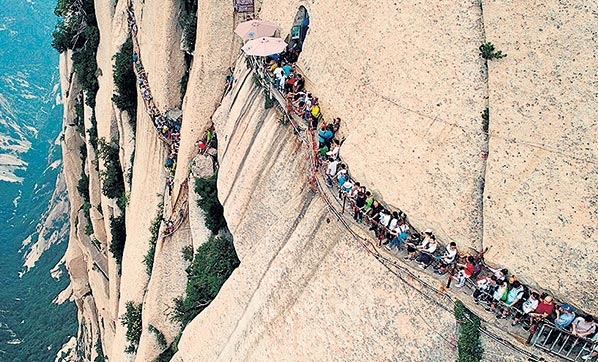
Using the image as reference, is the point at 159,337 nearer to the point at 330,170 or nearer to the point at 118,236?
the point at 118,236

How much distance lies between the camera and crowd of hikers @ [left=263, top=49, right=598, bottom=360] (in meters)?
12.4

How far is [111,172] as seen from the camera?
36844mm

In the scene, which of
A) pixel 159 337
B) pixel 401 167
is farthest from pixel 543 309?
pixel 159 337

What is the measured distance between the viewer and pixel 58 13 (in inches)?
1695

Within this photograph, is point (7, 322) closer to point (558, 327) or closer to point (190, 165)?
point (190, 165)

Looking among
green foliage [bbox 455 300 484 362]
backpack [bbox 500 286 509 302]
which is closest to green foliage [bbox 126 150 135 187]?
green foliage [bbox 455 300 484 362]

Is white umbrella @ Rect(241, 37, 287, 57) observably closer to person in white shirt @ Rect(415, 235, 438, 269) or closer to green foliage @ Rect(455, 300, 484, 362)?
person in white shirt @ Rect(415, 235, 438, 269)

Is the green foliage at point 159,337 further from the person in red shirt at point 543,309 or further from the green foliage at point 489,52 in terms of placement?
the green foliage at point 489,52

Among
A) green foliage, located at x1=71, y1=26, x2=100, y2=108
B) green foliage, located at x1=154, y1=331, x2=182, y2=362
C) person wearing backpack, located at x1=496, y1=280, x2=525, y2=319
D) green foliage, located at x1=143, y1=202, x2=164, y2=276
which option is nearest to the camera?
person wearing backpack, located at x1=496, y1=280, x2=525, y2=319

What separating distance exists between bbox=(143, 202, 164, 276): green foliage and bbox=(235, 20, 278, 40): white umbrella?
35.4 feet

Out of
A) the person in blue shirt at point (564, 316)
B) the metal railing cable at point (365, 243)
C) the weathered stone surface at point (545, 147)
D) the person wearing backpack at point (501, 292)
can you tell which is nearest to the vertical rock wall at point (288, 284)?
the metal railing cable at point (365, 243)

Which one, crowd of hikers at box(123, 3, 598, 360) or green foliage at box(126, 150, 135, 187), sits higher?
crowd of hikers at box(123, 3, 598, 360)

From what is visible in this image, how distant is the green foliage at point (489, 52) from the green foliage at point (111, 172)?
2824 cm

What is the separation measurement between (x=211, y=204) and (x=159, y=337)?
23.8 feet
